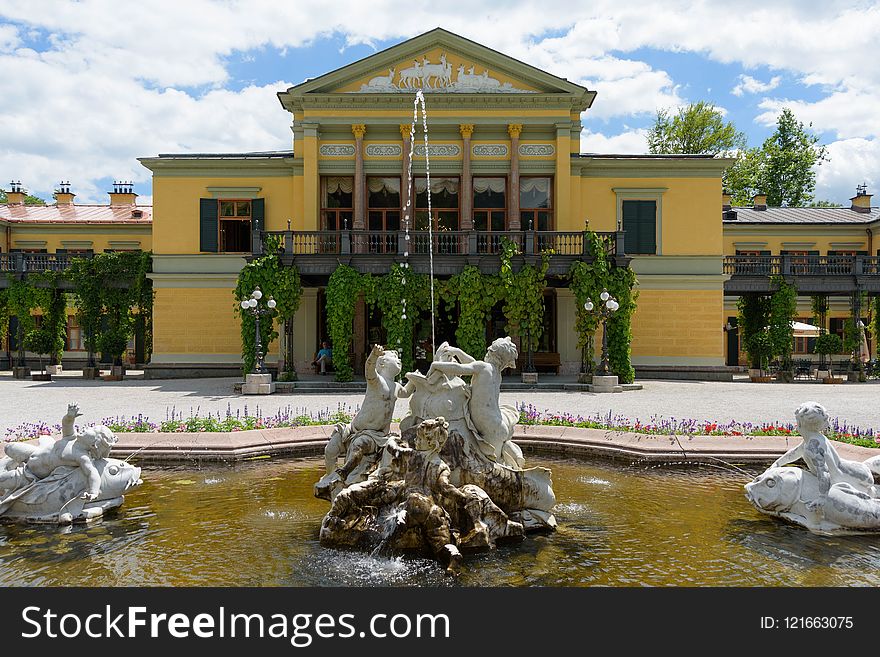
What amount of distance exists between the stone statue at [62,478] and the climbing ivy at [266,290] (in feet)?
46.9

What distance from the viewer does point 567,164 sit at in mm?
24188

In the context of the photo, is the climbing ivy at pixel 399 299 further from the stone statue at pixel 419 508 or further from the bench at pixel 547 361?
the stone statue at pixel 419 508

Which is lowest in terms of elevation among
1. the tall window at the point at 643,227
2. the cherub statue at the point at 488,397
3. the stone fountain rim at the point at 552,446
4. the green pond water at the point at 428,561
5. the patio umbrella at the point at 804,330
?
the green pond water at the point at 428,561

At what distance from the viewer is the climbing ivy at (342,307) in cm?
2030

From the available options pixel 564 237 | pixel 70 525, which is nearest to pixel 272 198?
pixel 564 237

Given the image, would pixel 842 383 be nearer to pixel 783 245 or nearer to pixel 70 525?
pixel 783 245

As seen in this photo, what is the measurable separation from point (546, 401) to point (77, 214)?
32.7m

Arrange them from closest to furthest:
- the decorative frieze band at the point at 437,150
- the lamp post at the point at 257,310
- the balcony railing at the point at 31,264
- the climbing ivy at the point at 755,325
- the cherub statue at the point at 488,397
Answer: the cherub statue at the point at 488,397, the lamp post at the point at 257,310, the decorative frieze band at the point at 437,150, the climbing ivy at the point at 755,325, the balcony railing at the point at 31,264

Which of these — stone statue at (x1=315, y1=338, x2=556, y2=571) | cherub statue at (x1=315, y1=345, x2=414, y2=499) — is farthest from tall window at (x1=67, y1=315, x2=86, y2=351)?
stone statue at (x1=315, y1=338, x2=556, y2=571)

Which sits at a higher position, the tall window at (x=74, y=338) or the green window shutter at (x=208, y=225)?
the green window shutter at (x=208, y=225)

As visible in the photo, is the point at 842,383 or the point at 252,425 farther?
the point at 842,383

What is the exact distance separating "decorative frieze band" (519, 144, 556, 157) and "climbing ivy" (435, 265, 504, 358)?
6.21m

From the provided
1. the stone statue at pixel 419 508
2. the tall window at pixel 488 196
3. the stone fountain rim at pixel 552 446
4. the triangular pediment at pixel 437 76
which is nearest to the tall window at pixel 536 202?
the tall window at pixel 488 196
